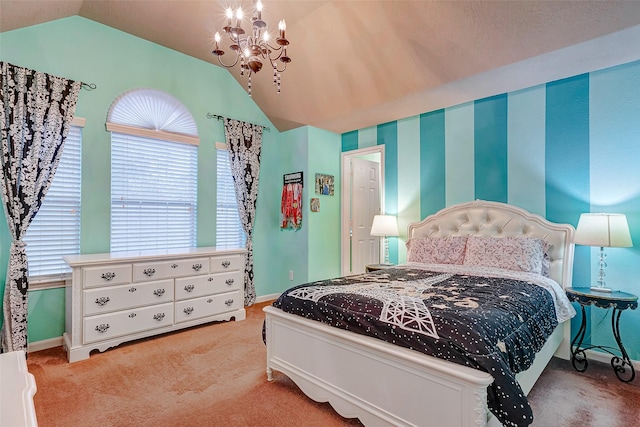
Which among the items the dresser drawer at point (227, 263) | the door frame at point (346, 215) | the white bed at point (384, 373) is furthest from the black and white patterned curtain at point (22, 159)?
the door frame at point (346, 215)

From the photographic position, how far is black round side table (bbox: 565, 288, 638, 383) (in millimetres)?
2307

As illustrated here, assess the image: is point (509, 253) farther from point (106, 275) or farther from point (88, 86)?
point (88, 86)

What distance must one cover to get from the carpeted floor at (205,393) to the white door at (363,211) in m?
2.25

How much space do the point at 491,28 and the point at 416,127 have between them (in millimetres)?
1508

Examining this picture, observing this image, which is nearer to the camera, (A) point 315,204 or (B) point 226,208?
(B) point 226,208

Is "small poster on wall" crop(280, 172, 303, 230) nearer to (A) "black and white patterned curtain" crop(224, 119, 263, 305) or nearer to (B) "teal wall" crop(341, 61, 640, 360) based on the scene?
(A) "black and white patterned curtain" crop(224, 119, 263, 305)

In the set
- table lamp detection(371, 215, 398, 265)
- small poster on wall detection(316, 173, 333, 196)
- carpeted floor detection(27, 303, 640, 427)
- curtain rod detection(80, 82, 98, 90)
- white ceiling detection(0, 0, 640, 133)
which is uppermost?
white ceiling detection(0, 0, 640, 133)

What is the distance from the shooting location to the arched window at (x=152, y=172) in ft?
11.1

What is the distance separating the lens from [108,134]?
329 centimetres

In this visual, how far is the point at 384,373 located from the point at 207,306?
2390mm

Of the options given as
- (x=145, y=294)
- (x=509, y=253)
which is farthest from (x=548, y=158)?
(x=145, y=294)

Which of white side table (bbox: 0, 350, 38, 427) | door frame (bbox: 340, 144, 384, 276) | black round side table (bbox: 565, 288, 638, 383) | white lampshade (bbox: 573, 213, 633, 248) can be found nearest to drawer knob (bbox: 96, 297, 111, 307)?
white side table (bbox: 0, 350, 38, 427)

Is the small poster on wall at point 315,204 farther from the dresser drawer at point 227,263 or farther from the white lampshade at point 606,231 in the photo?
the white lampshade at point 606,231

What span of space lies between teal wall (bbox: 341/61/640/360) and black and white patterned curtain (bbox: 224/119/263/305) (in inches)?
77.4
